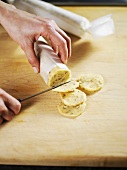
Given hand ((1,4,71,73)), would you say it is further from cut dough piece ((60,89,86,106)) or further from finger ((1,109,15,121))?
finger ((1,109,15,121))

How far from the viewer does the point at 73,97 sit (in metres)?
1.53

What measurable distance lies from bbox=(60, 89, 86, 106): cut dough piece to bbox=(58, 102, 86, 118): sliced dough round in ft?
0.05

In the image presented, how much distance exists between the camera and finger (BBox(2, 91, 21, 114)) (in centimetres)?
147

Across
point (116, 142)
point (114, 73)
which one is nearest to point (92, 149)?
point (116, 142)

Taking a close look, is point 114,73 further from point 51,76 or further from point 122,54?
point 51,76

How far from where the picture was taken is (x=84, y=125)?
1.44 metres

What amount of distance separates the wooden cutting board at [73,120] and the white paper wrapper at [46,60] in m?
0.10

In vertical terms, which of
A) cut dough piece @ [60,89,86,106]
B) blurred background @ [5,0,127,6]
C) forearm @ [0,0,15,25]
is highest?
forearm @ [0,0,15,25]

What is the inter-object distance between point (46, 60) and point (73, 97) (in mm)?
195

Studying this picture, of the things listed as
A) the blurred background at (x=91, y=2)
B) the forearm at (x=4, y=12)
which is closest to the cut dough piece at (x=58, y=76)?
the forearm at (x=4, y=12)

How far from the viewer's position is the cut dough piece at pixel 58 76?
4.99ft

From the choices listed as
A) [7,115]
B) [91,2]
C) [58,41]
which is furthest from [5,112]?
[91,2]

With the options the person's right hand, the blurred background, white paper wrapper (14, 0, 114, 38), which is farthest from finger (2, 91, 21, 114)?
the blurred background

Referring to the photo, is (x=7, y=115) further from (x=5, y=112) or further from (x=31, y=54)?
(x=31, y=54)
